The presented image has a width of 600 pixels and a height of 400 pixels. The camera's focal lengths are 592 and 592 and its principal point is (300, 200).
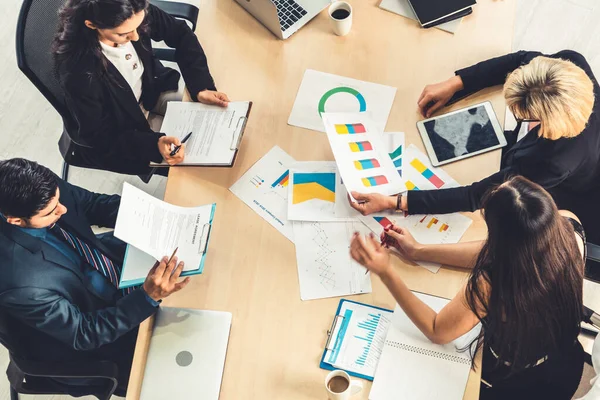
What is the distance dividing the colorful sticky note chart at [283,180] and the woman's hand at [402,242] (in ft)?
1.13

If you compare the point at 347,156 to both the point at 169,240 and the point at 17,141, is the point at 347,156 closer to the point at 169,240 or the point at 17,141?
the point at 169,240

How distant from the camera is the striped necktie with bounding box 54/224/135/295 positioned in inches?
70.8

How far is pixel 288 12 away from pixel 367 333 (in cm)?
116

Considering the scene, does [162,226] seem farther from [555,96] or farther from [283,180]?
[555,96]

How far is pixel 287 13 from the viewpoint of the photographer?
2.08 m

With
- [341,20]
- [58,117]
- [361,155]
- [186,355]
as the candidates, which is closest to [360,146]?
[361,155]

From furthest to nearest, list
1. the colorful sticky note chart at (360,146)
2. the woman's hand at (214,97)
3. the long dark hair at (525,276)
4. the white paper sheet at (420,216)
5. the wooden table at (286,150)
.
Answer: the woman's hand at (214,97), the colorful sticky note chart at (360,146), the white paper sheet at (420,216), the wooden table at (286,150), the long dark hair at (525,276)

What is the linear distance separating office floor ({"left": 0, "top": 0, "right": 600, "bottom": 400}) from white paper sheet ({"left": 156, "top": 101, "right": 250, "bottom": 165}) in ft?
2.99

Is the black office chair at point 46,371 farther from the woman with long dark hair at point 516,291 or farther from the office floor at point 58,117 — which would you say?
the office floor at point 58,117

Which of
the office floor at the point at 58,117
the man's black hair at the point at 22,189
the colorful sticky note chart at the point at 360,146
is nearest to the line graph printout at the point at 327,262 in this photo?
the colorful sticky note chart at the point at 360,146

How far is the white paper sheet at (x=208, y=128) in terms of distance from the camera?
1853mm

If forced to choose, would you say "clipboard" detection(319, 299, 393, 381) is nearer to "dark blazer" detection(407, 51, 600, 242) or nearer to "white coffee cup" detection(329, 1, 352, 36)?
"dark blazer" detection(407, 51, 600, 242)

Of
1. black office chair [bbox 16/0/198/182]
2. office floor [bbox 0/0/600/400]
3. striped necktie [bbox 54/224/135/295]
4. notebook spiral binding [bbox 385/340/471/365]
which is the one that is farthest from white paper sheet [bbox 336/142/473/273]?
office floor [bbox 0/0/600/400]

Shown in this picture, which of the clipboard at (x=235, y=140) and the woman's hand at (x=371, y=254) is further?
the clipboard at (x=235, y=140)
